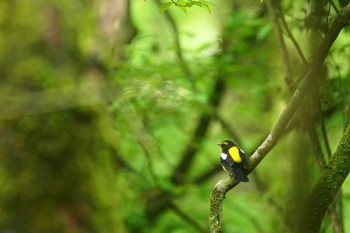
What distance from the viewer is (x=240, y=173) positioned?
2064 mm

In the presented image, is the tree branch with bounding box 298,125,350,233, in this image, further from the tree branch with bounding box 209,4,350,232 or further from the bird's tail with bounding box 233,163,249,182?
the bird's tail with bounding box 233,163,249,182

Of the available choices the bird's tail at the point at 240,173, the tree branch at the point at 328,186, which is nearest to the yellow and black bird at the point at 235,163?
the bird's tail at the point at 240,173

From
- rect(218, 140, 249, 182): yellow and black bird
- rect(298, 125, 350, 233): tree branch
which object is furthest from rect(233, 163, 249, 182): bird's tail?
rect(298, 125, 350, 233): tree branch

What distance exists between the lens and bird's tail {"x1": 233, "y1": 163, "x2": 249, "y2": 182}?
2006 mm

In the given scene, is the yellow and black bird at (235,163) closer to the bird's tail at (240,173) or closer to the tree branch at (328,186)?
the bird's tail at (240,173)

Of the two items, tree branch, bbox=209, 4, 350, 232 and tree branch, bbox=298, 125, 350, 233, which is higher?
tree branch, bbox=209, 4, 350, 232

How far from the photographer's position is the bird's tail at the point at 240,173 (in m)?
2.01

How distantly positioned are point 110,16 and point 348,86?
1643 millimetres

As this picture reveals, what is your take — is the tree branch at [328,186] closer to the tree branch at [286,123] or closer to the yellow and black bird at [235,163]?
the tree branch at [286,123]

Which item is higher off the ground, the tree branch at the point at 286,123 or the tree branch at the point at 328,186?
the tree branch at the point at 286,123

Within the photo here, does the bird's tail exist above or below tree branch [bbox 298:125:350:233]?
above

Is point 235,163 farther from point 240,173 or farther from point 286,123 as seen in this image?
point 286,123

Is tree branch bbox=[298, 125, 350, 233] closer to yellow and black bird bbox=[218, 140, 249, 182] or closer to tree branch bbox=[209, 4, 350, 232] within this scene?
tree branch bbox=[209, 4, 350, 232]

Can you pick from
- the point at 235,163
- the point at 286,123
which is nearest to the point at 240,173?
the point at 235,163
